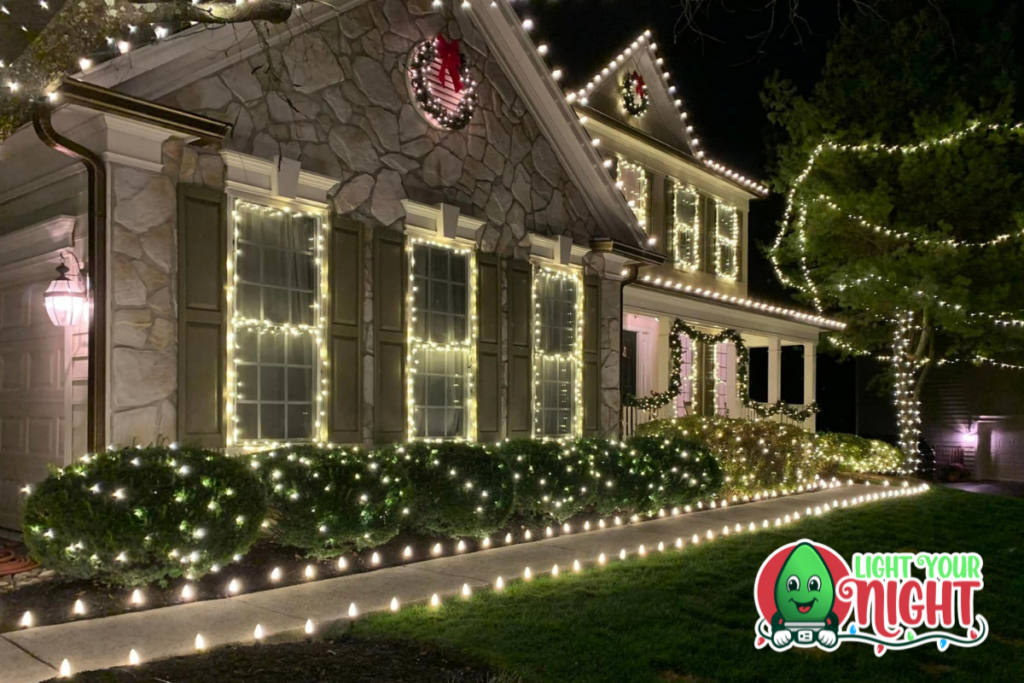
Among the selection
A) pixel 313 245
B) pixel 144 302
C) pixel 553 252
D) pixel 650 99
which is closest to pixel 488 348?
pixel 553 252

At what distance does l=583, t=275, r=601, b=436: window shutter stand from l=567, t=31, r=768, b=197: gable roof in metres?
4.00

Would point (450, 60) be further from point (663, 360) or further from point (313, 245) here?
point (663, 360)

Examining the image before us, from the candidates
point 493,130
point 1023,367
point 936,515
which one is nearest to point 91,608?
point 493,130

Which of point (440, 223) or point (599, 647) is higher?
point (440, 223)

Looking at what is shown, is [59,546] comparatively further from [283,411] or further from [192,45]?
[192,45]

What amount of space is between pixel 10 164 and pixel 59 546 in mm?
4146

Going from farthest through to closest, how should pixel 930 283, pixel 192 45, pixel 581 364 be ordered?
pixel 930 283
pixel 581 364
pixel 192 45

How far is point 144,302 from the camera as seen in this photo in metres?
7.41

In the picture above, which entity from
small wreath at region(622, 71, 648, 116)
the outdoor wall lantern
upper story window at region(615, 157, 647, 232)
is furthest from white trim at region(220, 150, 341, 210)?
small wreath at region(622, 71, 648, 116)

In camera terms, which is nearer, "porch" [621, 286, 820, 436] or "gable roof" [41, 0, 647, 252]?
"gable roof" [41, 0, 647, 252]

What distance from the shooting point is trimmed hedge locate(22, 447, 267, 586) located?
6250 mm

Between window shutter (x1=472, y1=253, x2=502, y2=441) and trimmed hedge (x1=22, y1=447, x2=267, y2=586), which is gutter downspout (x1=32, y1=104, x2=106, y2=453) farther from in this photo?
window shutter (x1=472, y1=253, x2=502, y2=441)

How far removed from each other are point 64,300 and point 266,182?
198 centimetres

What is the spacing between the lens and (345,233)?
9148mm
